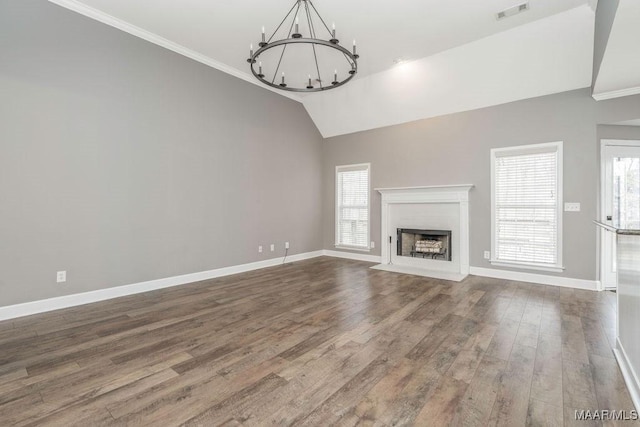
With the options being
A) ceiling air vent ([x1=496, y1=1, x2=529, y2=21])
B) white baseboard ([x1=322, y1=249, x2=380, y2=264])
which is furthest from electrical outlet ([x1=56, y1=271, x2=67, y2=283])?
ceiling air vent ([x1=496, y1=1, x2=529, y2=21])

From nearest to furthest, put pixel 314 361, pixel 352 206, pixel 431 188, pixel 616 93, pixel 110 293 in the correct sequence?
1. pixel 314 361
2. pixel 110 293
3. pixel 616 93
4. pixel 431 188
5. pixel 352 206

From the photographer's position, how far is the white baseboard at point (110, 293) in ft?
10.4

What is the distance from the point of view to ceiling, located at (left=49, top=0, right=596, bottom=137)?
347 cm

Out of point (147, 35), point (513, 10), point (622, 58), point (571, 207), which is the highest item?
point (147, 35)

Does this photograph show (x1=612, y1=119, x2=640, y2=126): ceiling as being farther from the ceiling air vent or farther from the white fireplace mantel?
the ceiling air vent

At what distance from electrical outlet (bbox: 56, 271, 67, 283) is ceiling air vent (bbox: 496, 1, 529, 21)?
6.14 m

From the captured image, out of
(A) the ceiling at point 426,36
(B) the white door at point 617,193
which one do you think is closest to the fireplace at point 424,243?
(B) the white door at point 617,193

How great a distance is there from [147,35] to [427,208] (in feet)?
17.7

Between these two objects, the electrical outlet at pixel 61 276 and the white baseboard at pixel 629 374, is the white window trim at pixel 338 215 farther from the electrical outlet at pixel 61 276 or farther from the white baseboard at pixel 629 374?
the electrical outlet at pixel 61 276

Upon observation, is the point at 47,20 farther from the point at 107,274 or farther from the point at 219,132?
the point at 107,274

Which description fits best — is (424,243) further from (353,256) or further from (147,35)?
(147,35)

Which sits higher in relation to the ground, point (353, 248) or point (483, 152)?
point (483, 152)

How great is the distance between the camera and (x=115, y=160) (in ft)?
12.6

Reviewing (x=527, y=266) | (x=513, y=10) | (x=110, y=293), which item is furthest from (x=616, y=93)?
(x=110, y=293)
